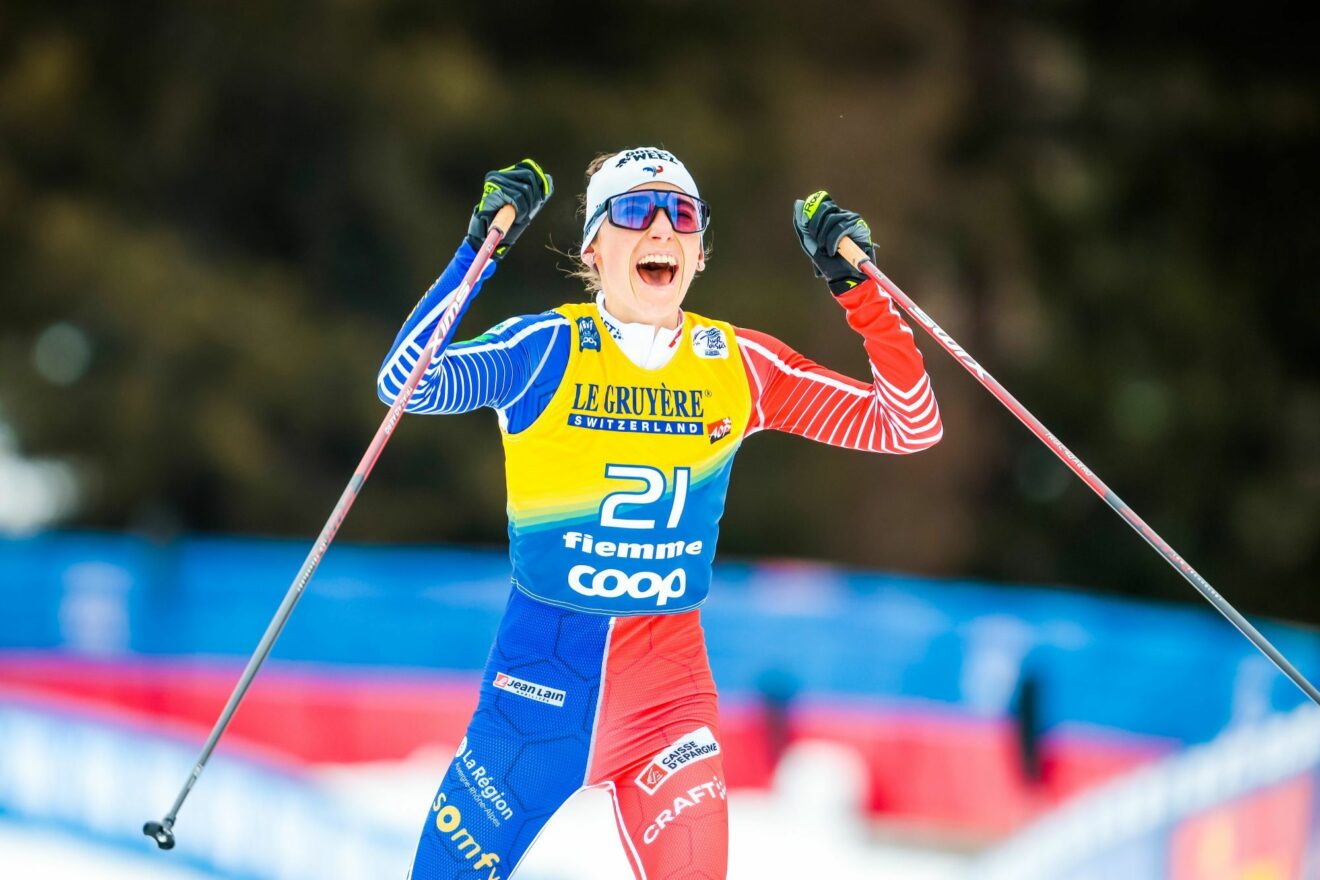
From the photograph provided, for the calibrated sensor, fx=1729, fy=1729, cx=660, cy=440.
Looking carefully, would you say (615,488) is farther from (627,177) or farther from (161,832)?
(161,832)

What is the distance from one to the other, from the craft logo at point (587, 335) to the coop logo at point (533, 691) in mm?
681

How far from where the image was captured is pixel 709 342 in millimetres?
3625

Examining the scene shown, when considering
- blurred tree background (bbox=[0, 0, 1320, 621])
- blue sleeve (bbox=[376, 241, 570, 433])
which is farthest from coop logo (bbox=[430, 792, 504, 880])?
blurred tree background (bbox=[0, 0, 1320, 621])

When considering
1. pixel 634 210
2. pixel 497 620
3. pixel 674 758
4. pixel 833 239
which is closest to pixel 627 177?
pixel 634 210

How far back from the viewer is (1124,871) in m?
5.80

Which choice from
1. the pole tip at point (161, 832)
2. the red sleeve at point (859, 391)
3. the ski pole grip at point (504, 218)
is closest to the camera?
the pole tip at point (161, 832)

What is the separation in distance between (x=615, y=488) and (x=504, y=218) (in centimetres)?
59

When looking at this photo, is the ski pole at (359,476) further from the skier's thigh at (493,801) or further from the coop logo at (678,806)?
the coop logo at (678,806)

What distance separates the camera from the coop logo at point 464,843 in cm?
333

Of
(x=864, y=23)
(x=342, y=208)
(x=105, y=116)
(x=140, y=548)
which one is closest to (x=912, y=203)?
(x=864, y=23)

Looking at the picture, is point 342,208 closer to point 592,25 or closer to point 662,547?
point 592,25

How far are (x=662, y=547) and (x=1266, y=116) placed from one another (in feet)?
34.6

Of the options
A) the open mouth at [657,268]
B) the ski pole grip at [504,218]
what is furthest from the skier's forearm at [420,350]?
the open mouth at [657,268]

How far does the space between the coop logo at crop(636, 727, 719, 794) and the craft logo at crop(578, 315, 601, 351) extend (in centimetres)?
80
